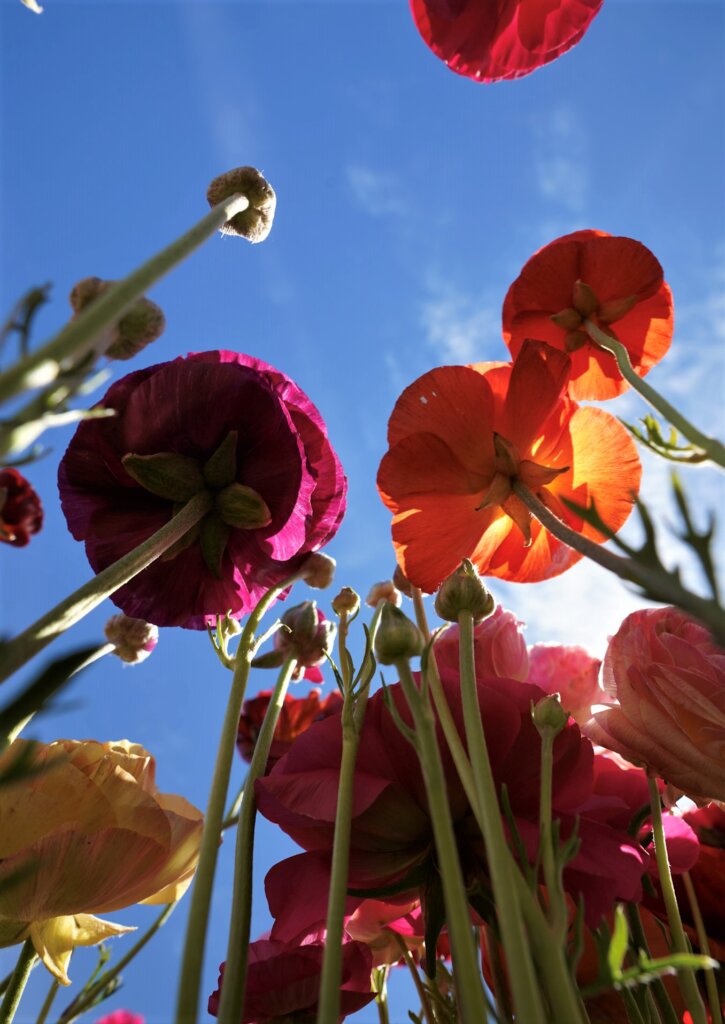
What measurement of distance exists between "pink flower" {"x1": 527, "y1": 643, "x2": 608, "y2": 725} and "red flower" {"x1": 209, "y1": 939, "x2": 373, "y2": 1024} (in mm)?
226

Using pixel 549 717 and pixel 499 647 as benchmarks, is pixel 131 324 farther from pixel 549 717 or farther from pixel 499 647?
pixel 499 647

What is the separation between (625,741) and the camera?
1.66 feet

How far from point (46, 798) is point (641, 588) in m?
0.31

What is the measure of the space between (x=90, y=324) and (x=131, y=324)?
0.06 meters

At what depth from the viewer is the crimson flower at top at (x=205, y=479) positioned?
1.66 ft

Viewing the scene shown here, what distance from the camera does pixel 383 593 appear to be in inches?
25.6

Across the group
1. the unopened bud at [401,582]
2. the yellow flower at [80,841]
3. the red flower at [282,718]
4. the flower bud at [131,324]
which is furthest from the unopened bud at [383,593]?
the flower bud at [131,324]

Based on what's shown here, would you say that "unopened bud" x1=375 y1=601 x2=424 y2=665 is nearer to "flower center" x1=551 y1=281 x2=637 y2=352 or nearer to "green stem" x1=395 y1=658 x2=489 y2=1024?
"green stem" x1=395 y1=658 x2=489 y2=1024

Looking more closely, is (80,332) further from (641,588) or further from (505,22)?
(505,22)

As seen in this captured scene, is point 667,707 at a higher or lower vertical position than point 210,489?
lower

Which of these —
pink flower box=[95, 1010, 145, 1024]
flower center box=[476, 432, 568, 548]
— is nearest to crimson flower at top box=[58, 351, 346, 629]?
flower center box=[476, 432, 568, 548]

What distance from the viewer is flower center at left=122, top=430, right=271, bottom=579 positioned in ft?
1.67

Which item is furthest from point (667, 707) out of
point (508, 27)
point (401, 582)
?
point (508, 27)

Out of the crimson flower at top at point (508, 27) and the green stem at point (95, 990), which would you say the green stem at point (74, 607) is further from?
the crimson flower at top at point (508, 27)
